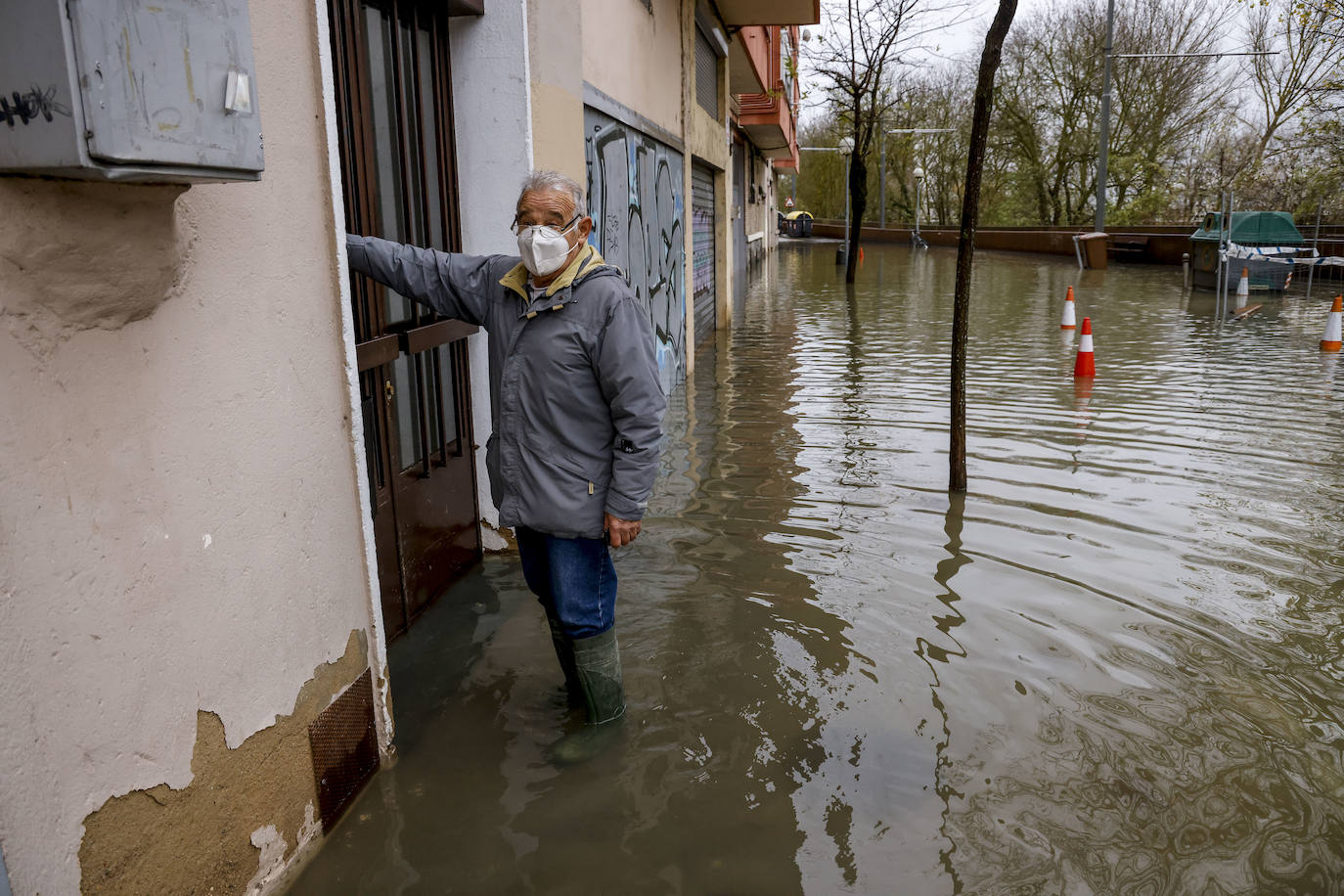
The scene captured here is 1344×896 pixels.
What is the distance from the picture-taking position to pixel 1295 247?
63.7 feet

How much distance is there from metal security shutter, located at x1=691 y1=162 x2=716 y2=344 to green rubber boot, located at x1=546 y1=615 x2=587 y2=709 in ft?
35.1

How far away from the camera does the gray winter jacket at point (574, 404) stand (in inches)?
124

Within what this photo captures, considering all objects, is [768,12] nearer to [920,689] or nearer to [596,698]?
[920,689]

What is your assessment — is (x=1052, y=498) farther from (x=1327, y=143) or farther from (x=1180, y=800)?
(x=1327, y=143)

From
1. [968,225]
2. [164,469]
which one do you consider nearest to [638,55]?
[968,225]

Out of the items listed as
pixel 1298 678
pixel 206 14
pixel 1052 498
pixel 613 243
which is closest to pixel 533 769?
pixel 206 14

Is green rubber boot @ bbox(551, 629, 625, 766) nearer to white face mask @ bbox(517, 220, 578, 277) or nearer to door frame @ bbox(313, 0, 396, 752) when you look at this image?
door frame @ bbox(313, 0, 396, 752)

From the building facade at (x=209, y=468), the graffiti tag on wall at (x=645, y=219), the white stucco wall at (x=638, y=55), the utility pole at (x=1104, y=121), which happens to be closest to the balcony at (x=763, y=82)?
the white stucco wall at (x=638, y=55)

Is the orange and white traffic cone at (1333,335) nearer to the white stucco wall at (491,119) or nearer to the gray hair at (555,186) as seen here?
the white stucco wall at (491,119)

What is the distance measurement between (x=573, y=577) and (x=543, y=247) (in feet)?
3.43

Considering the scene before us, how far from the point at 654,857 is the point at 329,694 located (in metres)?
1.04

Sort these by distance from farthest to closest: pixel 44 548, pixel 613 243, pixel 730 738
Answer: pixel 613 243
pixel 730 738
pixel 44 548

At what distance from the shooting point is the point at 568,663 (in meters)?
3.67

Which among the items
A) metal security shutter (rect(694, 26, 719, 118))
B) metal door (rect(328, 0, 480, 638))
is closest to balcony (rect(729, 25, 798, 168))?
metal security shutter (rect(694, 26, 719, 118))
